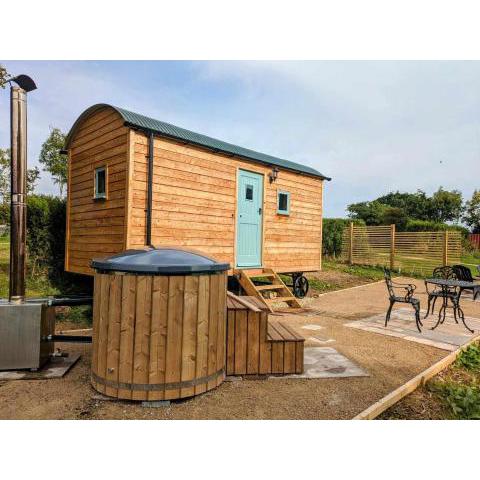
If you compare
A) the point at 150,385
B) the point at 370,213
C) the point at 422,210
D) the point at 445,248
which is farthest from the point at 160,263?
the point at 422,210

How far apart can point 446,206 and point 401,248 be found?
22.6 meters

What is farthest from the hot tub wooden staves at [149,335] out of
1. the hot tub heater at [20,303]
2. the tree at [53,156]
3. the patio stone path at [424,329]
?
the tree at [53,156]

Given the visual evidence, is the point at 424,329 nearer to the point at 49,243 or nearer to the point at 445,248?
the point at 49,243

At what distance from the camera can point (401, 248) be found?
16031 mm

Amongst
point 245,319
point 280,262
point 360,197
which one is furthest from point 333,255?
point 360,197

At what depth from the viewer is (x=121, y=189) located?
613 cm

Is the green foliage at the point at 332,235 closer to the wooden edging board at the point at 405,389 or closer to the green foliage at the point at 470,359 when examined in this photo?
the green foliage at the point at 470,359

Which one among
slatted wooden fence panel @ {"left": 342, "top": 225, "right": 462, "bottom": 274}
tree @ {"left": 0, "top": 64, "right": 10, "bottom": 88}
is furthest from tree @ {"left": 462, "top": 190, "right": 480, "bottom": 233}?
tree @ {"left": 0, "top": 64, "right": 10, "bottom": 88}

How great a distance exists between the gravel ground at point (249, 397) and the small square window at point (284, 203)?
5.03m

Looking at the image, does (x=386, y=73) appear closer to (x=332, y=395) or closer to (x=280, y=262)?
(x=280, y=262)

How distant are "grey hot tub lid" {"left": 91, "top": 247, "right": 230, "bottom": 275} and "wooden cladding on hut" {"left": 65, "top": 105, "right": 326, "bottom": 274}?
2.77 meters

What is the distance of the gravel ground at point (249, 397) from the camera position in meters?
2.94

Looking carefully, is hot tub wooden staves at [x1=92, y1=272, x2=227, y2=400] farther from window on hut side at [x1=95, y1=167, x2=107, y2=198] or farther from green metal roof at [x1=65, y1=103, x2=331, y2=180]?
window on hut side at [x1=95, y1=167, x2=107, y2=198]

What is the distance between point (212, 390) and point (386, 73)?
20.6 ft
